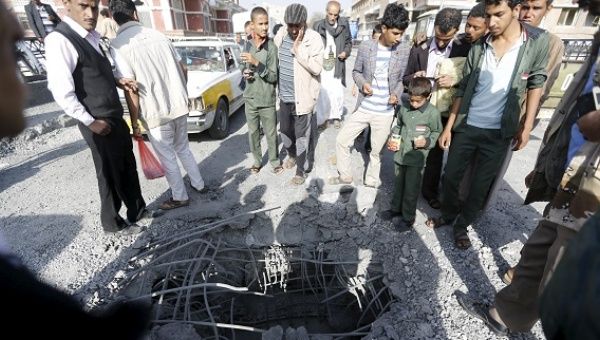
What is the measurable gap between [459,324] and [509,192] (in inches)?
90.9

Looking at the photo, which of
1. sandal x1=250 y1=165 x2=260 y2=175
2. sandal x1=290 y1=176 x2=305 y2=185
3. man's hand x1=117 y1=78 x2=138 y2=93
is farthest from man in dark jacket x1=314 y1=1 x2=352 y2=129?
man's hand x1=117 y1=78 x2=138 y2=93

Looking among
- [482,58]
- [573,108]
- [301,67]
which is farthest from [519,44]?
[301,67]

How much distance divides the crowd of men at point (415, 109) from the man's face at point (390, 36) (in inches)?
0.7

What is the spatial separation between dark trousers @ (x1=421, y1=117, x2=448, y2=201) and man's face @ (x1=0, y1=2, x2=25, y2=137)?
322cm

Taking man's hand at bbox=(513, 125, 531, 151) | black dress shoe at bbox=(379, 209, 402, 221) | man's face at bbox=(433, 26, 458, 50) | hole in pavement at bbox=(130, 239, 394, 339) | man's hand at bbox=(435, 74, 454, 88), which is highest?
man's face at bbox=(433, 26, 458, 50)

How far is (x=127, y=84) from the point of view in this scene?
260 centimetres

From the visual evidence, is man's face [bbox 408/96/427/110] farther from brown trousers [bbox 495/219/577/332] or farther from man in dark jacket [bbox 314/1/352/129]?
man in dark jacket [bbox 314/1/352/129]

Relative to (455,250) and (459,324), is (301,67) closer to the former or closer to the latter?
(455,250)

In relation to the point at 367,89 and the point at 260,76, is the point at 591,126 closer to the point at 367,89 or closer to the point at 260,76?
the point at 367,89

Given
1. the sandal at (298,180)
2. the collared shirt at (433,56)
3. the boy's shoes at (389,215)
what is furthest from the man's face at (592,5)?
the sandal at (298,180)

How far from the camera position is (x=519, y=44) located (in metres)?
2.13

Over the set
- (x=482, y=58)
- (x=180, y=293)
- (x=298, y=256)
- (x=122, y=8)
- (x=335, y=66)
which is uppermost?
(x=122, y=8)

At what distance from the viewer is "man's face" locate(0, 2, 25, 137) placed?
0.52 m

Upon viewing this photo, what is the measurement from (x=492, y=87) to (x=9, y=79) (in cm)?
271
